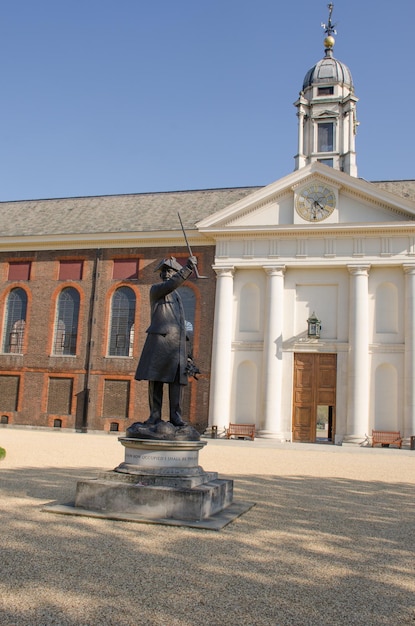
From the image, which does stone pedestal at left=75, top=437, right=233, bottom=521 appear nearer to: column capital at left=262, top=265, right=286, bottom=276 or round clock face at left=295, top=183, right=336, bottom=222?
column capital at left=262, top=265, right=286, bottom=276

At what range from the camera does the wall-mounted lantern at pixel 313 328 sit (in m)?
28.2

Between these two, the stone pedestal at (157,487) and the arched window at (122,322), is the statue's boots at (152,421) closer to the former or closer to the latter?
the stone pedestal at (157,487)

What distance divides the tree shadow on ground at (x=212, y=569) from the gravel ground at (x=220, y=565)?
1 centimetres

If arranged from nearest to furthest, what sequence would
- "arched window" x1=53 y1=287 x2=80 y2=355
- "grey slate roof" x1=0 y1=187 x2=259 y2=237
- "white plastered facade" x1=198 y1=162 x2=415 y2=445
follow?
"white plastered facade" x1=198 y1=162 x2=415 y2=445, "arched window" x1=53 y1=287 x2=80 y2=355, "grey slate roof" x1=0 y1=187 x2=259 y2=237

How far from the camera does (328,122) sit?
115ft

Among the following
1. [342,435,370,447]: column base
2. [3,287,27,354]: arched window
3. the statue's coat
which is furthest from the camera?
[3,287,27,354]: arched window

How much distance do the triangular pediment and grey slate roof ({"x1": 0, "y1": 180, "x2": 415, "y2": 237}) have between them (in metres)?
3.38

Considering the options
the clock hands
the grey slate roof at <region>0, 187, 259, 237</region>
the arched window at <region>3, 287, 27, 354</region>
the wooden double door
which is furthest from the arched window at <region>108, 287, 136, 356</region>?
the clock hands

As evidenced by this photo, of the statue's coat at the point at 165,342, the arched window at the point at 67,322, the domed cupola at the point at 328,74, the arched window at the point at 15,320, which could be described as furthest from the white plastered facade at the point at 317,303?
the statue's coat at the point at 165,342

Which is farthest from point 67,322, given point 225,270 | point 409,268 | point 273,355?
point 409,268

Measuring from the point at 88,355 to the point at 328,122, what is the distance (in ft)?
61.8

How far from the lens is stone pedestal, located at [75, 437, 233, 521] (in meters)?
8.38

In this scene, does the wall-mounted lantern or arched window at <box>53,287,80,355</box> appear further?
arched window at <box>53,287,80,355</box>

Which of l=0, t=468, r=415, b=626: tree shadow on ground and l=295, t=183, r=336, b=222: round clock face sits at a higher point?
l=295, t=183, r=336, b=222: round clock face
